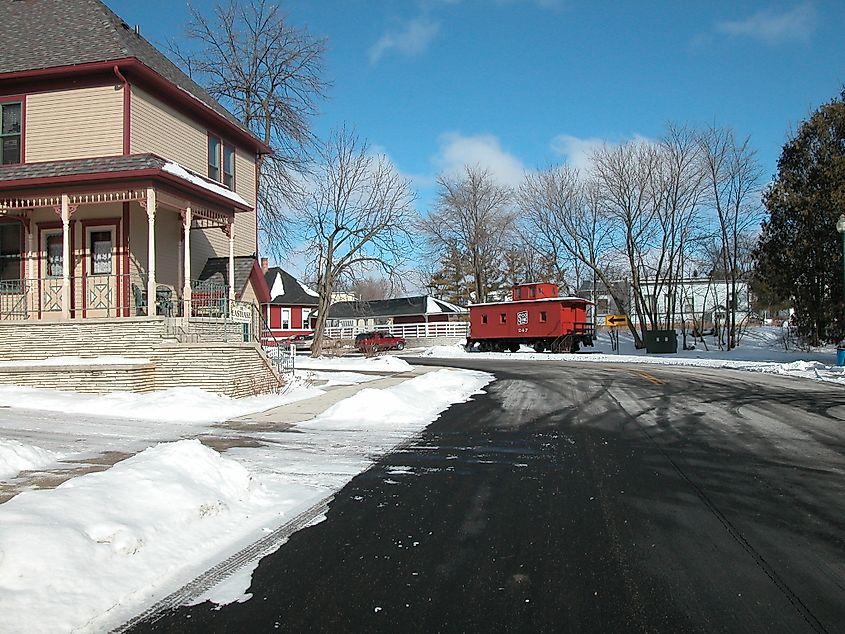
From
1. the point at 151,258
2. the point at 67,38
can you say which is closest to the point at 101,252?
the point at 151,258

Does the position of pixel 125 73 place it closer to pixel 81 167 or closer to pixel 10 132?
pixel 81 167

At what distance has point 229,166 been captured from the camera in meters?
21.8

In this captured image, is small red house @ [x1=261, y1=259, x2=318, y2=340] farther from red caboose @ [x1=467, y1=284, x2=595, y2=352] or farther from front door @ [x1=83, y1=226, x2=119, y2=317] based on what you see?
front door @ [x1=83, y1=226, x2=119, y2=317]

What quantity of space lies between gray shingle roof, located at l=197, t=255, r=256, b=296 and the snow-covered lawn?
9414 millimetres

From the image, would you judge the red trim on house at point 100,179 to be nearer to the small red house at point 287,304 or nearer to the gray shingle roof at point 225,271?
the gray shingle roof at point 225,271

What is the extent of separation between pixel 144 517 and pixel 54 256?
47.7ft

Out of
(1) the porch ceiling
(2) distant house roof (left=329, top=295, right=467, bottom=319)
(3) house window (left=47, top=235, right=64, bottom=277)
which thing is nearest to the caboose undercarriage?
(2) distant house roof (left=329, top=295, right=467, bottom=319)

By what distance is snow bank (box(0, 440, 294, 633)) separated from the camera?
4.06m

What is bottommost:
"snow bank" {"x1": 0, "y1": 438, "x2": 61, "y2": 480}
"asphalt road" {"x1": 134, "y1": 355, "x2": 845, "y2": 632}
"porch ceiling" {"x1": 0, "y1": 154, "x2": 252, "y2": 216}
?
"asphalt road" {"x1": 134, "y1": 355, "x2": 845, "y2": 632}

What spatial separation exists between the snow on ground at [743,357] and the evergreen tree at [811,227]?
2148 millimetres

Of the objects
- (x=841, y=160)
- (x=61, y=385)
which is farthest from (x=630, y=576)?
(x=841, y=160)

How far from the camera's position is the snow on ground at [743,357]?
24125mm

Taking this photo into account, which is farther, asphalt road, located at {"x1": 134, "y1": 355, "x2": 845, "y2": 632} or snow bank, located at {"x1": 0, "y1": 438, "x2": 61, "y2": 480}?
snow bank, located at {"x1": 0, "y1": 438, "x2": 61, "y2": 480}

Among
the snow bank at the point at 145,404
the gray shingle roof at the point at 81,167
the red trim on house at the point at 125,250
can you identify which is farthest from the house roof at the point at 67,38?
the snow bank at the point at 145,404
